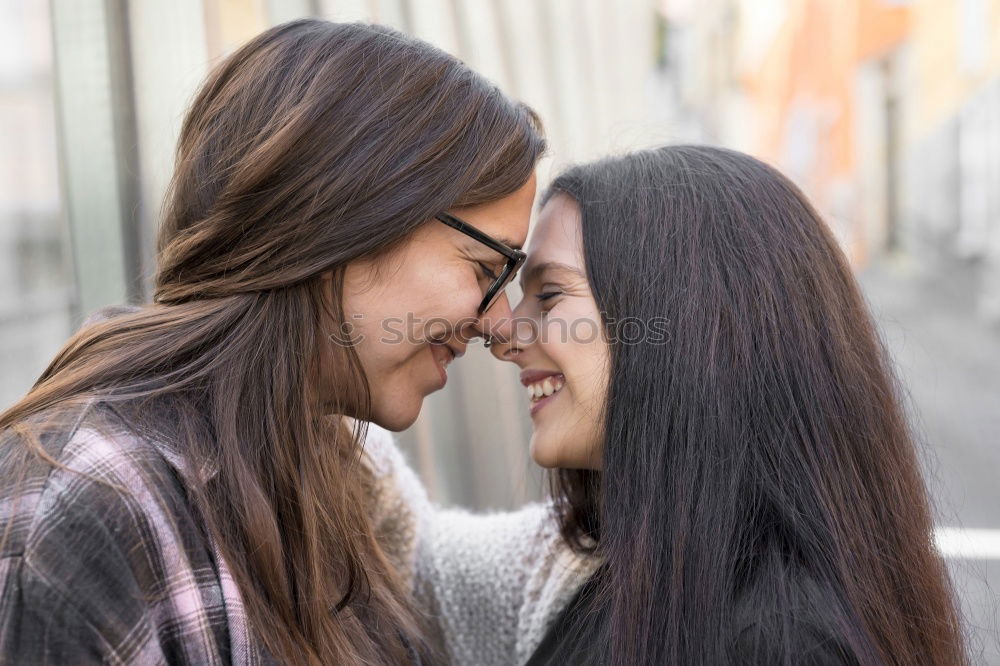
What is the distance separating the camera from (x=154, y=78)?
Result: 6.36ft

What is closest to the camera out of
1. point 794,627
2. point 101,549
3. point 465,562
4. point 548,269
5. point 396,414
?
point 101,549

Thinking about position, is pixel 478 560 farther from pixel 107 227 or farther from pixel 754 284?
pixel 107 227

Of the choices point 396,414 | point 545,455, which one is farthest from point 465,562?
point 396,414

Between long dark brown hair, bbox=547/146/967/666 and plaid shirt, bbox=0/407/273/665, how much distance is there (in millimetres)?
→ 655

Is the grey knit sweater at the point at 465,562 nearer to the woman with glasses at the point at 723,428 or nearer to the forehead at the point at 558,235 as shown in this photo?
the woman with glasses at the point at 723,428

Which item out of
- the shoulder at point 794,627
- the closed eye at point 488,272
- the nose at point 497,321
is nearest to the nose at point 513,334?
the nose at point 497,321

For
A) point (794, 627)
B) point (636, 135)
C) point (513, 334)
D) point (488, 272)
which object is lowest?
point (794, 627)

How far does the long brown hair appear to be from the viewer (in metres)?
1.22

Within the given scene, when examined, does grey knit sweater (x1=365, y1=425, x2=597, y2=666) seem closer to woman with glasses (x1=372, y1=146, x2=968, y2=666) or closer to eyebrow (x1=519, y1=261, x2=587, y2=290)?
woman with glasses (x1=372, y1=146, x2=968, y2=666)

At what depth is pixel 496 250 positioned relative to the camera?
1.49 metres

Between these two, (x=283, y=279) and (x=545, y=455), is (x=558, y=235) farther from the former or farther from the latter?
(x=283, y=279)

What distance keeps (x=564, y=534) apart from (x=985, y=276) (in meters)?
3.64

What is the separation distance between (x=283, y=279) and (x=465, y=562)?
92 cm

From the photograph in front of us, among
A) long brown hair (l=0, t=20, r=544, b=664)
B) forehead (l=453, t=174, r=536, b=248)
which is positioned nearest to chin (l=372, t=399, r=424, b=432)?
long brown hair (l=0, t=20, r=544, b=664)
